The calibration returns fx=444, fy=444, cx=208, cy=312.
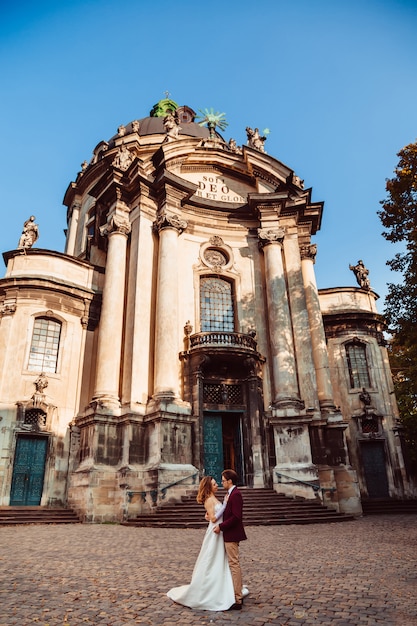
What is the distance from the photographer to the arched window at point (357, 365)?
2352cm

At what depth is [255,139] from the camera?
25.8 metres

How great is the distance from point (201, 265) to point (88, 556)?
51.3 feet

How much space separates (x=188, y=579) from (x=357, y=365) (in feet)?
64.2

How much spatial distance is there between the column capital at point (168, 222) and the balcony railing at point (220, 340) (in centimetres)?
519

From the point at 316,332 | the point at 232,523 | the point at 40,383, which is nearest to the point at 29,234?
the point at 40,383

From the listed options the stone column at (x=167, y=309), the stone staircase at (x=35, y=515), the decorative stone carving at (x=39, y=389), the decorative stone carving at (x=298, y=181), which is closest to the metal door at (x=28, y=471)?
the stone staircase at (x=35, y=515)

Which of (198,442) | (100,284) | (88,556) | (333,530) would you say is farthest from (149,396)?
(88,556)

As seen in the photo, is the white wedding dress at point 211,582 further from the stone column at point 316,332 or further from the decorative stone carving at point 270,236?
the decorative stone carving at point 270,236

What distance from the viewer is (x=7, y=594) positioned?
5391mm

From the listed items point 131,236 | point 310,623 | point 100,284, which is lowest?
point 310,623

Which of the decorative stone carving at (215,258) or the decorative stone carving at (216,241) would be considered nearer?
the decorative stone carving at (215,258)

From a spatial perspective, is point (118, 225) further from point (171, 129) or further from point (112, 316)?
point (171, 129)

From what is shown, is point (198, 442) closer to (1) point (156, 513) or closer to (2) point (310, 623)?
(1) point (156, 513)

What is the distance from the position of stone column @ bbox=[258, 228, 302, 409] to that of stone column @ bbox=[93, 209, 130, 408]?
680cm
